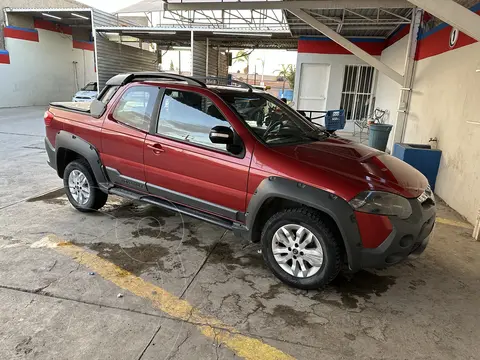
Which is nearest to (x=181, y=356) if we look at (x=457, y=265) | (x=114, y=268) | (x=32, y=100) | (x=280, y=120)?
(x=114, y=268)

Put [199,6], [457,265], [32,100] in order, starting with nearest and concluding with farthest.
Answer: [457,265] → [199,6] → [32,100]

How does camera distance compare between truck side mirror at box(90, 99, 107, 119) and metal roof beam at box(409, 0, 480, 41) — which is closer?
metal roof beam at box(409, 0, 480, 41)

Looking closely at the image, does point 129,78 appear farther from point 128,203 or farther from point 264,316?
point 264,316

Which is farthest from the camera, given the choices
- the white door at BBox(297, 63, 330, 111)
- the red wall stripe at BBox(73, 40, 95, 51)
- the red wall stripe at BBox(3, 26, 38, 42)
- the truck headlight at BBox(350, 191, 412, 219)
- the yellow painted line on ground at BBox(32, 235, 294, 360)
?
the red wall stripe at BBox(73, 40, 95, 51)

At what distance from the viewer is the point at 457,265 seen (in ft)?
12.7

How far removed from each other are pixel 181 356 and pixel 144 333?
14.3 inches

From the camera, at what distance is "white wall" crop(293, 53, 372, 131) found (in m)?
13.7

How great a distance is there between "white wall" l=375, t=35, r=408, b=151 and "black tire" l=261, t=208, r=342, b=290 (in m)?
7.50

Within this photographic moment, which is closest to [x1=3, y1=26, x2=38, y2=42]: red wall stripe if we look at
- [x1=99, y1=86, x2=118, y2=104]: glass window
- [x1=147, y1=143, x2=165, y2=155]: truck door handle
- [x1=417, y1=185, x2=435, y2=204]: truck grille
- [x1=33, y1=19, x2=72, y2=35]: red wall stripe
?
[x1=33, y1=19, x2=72, y2=35]: red wall stripe

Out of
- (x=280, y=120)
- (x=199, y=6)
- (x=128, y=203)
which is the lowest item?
(x=128, y=203)

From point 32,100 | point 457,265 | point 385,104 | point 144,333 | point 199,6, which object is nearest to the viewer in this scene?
point 144,333

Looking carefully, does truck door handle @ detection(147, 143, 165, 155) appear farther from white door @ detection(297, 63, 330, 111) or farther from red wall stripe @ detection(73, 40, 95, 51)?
red wall stripe @ detection(73, 40, 95, 51)

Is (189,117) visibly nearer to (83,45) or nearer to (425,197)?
(425,197)

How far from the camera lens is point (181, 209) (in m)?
3.88
